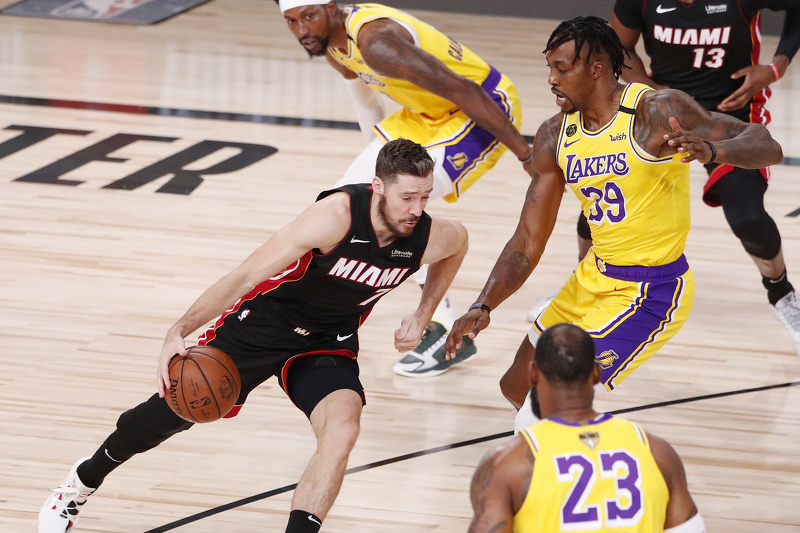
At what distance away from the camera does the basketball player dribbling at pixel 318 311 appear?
3.48 m

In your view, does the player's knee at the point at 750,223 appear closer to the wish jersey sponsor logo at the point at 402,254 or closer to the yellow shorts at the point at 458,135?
the yellow shorts at the point at 458,135

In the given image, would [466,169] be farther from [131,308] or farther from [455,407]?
[131,308]

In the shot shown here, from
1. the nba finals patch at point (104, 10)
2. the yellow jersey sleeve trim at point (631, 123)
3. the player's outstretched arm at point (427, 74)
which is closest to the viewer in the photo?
the yellow jersey sleeve trim at point (631, 123)

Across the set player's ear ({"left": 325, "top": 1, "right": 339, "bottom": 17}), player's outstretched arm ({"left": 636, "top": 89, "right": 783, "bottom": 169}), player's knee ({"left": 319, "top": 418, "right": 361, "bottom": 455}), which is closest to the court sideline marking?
player's knee ({"left": 319, "top": 418, "right": 361, "bottom": 455})

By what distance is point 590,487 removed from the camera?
89.0 inches

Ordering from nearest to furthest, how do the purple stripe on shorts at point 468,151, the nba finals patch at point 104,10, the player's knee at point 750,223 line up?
the player's knee at point 750,223
the purple stripe on shorts at point 468,151
the nba finals patch at point 104,10

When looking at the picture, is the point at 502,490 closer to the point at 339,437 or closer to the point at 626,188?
the point at 339,437

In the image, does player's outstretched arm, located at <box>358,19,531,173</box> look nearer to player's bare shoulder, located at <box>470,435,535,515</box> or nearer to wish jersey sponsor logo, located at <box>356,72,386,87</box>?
wish jersey sponsor logo, located at <box>356,72,386,87</box>

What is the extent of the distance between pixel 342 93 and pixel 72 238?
433 cm

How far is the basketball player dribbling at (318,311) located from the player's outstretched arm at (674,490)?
49.9 inches

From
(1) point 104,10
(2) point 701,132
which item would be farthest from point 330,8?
(1) point 104,10

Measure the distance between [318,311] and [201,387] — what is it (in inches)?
21.6

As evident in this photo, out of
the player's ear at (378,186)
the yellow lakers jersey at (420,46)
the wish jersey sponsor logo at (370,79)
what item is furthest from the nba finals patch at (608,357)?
the wish jersey sponsor logo at (370,79)

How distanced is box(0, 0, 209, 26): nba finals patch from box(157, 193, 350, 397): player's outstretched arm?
967 centimetres
